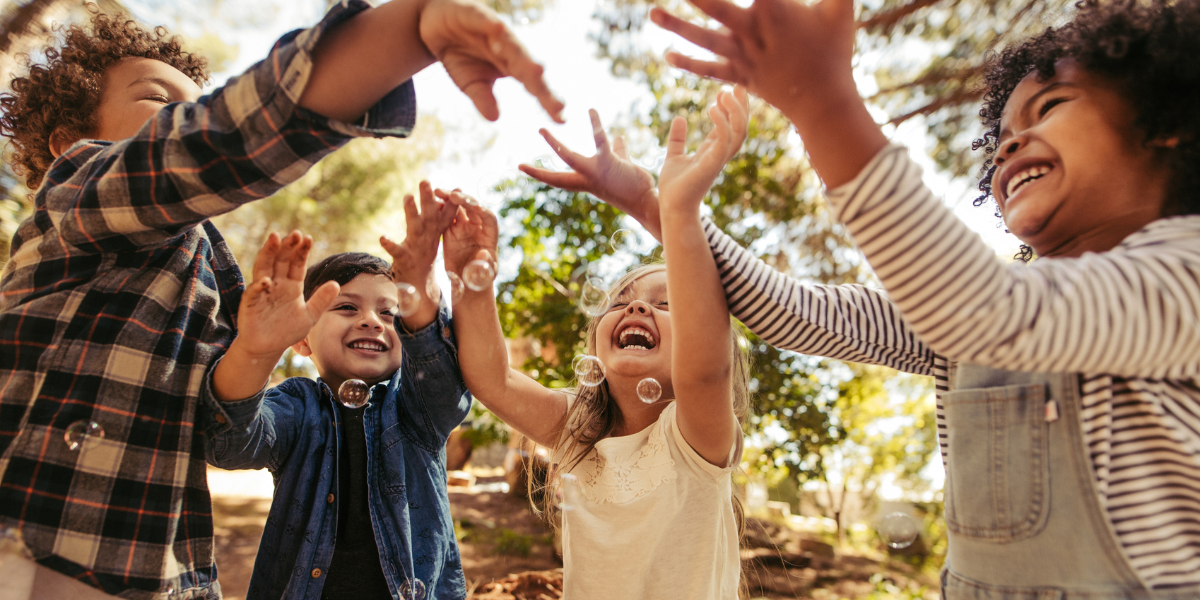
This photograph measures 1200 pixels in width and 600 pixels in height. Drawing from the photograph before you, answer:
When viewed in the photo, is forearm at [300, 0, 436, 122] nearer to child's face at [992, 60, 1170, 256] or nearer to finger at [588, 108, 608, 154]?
finger at [588, 108, 608, 154]

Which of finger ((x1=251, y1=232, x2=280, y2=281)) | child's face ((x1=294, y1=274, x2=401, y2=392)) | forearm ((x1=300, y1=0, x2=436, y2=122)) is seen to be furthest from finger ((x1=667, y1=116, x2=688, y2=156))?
child's face ((x1=294, y1=274, x2=401, y2=392))

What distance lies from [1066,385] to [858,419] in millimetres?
7564

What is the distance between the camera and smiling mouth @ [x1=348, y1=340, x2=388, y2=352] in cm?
207

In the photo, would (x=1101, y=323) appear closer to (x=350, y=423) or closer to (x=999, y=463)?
(x=999, y=463)

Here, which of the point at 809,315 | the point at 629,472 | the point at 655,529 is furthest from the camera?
the point at 629,472

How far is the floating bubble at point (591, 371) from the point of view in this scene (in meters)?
1.99

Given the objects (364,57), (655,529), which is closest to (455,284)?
(364,57)

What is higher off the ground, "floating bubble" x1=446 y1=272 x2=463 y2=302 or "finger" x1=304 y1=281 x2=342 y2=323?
"floating bubble" x1=446 y1=272 x2=463 y2=302

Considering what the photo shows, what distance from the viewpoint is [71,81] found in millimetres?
1823

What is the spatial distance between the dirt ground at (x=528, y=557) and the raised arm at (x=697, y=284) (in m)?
2.87

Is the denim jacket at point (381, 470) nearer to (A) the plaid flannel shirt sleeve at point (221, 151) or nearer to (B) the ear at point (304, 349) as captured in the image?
(B) the ear at point (304, 349)

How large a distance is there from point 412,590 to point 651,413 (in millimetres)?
900

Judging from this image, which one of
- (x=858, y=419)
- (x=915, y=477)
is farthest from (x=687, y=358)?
(x=915, y=477)

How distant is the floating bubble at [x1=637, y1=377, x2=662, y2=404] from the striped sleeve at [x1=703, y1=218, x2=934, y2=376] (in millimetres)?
455
